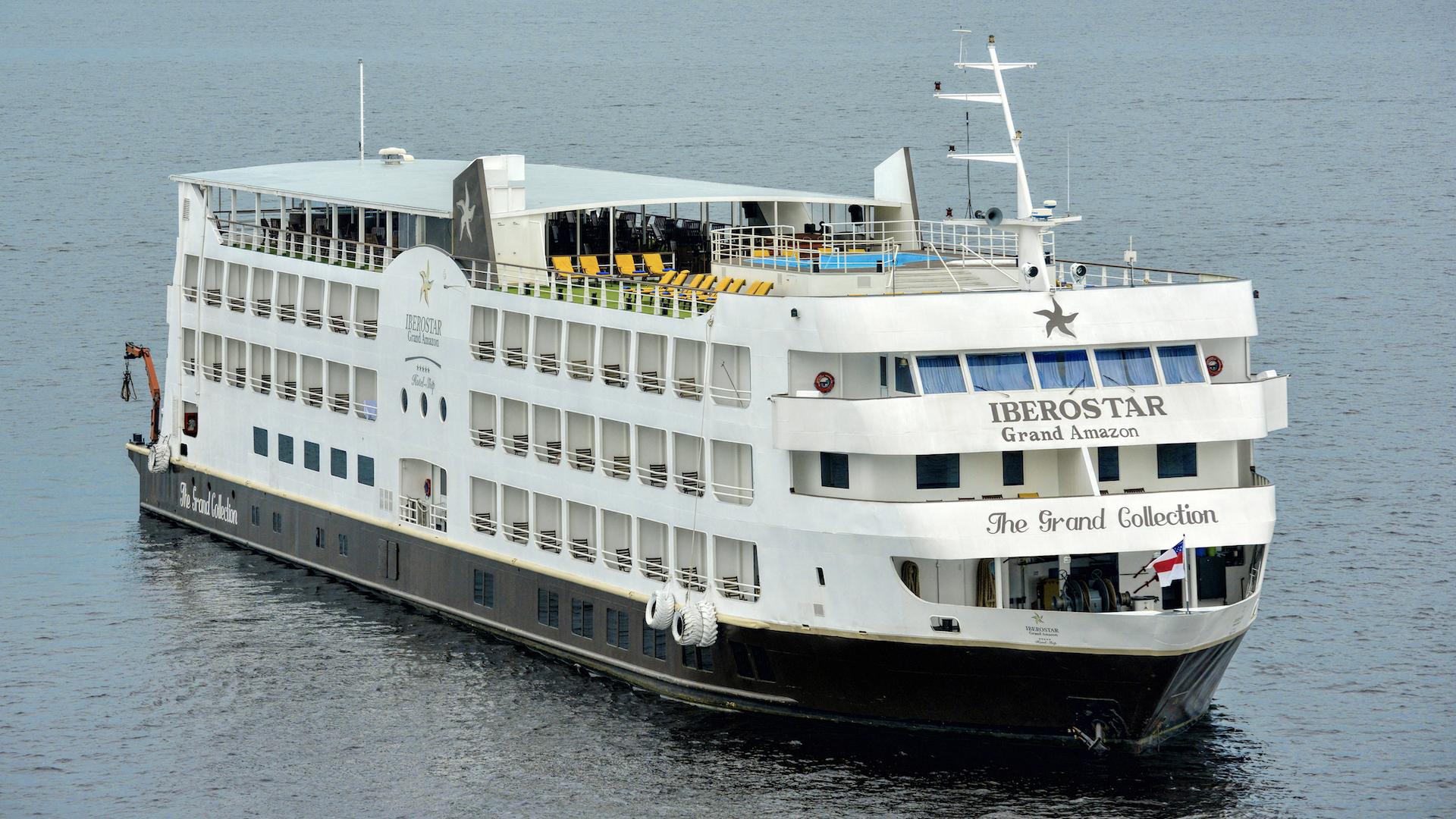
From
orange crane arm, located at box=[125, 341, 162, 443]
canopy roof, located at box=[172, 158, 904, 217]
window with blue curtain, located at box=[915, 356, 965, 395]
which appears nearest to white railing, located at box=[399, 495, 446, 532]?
canopy roof, located at box=[172, 158, 904, 217]

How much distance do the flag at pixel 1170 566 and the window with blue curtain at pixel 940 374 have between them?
5.06 meters

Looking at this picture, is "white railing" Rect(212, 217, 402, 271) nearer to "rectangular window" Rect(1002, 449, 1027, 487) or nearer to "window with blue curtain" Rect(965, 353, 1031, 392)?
"window with blue curtain" Rect(965, 353, 1031, 392)

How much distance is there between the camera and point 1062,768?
43.6 meters

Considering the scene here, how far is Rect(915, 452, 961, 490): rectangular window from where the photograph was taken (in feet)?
145

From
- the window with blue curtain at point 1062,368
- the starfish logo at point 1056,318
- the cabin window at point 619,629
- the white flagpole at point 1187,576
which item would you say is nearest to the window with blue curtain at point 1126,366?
the window with blue curtain at point 1062,368

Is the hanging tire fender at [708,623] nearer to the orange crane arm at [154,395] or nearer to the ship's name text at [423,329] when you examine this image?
the ship's name text at [423,329]

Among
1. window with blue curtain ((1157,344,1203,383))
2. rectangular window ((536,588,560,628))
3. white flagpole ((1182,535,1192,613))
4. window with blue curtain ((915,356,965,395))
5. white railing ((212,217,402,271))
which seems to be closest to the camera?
white flagpole ((1182,535,1192,613))

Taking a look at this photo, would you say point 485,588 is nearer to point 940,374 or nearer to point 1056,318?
point 940,374

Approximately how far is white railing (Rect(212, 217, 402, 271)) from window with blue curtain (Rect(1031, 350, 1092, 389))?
20928mm

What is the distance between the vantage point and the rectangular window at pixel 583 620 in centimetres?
5131

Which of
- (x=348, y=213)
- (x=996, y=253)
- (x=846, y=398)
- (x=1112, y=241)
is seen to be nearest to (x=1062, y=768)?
(x=846, y=398)

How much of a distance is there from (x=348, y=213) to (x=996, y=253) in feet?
73.0

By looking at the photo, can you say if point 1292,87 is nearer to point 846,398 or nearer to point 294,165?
point 294,165

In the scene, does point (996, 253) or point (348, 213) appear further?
point (348, 213)
